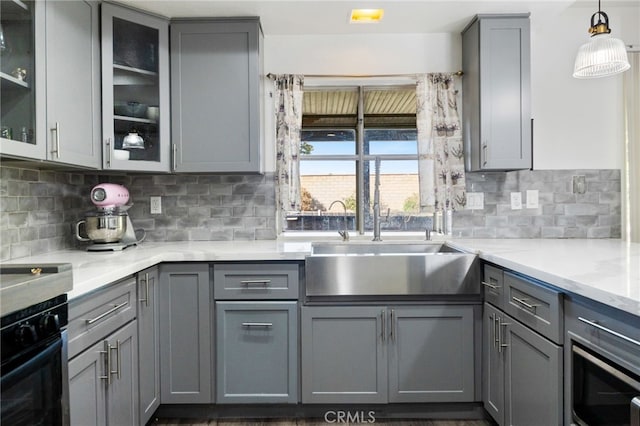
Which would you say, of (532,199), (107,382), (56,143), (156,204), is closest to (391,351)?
(107,382)

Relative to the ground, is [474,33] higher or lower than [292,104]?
higher

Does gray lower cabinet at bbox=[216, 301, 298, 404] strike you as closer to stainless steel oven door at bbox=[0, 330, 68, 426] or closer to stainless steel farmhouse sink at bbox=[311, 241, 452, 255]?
stainless steel farmhouse sink at bbox=[311, 241, 452, 255]

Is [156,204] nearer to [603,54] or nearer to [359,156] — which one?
[359,156]

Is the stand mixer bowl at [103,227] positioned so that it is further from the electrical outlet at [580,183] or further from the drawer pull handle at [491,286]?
the electrical outlet at [580,183]

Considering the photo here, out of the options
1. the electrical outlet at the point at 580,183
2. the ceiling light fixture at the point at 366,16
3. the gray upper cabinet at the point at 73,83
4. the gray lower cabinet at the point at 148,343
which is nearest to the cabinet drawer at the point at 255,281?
the gray lower cabinet at the point at 148,343

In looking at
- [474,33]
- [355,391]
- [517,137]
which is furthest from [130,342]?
[474,33]

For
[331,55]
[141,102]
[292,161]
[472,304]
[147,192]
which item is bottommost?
[472,304]

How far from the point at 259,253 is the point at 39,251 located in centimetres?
115

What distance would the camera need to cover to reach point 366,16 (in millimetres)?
2424

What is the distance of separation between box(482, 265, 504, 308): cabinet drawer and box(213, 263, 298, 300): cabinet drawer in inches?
38.4

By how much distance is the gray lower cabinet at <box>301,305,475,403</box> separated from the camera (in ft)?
6.82

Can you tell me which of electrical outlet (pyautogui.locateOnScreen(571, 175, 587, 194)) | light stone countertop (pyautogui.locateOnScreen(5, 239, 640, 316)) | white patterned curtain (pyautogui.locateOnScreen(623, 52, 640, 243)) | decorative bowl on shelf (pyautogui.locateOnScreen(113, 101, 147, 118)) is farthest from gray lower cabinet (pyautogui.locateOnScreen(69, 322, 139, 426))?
white patterned curtain (pyautogui.locateOnScreen(623, 52, 640, 243))

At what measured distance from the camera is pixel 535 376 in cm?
155

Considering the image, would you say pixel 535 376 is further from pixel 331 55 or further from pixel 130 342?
pixel 331 55
